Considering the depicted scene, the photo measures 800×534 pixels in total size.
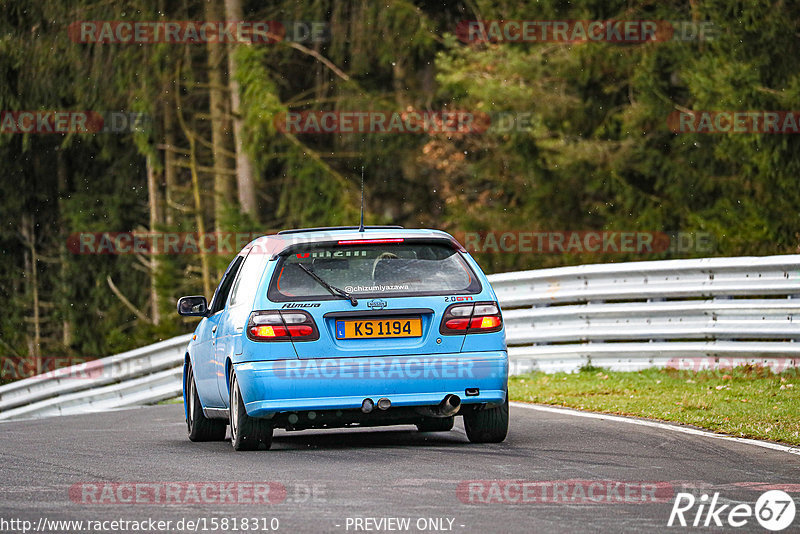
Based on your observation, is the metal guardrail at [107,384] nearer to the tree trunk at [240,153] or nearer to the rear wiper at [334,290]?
the rear wiper at [334,290]

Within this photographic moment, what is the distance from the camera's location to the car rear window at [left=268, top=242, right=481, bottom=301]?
947 centimetres

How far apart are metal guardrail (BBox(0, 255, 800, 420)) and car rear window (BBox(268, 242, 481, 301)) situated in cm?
509

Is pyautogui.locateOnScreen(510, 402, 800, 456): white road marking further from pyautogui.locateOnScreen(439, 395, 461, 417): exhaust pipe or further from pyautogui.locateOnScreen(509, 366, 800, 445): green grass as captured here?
pyautogui.locateOnScreen(439, 395, 461, 417): exhaust pipe

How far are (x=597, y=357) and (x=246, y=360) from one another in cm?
723

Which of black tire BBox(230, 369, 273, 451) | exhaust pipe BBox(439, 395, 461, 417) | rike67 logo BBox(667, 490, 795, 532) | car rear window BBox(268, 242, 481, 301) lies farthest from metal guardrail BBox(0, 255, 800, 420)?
rike67 logo BBox(667, 490, 795, 532)

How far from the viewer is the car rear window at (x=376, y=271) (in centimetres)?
947

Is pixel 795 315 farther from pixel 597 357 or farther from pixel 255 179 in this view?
pixel 255 179

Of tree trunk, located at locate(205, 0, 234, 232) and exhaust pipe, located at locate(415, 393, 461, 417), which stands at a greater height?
tree trunk, located at locate(205, 0, 234, 232)

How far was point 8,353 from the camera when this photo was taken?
40.9 meters

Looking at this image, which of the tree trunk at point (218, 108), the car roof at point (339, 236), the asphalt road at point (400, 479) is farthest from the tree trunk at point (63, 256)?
the car roof at point (339, 236)

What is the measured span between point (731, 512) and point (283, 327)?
11.7ft

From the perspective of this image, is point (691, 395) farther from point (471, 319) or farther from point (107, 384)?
point (107, 384)

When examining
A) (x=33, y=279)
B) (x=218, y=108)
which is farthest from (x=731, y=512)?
(x=33, y=279)

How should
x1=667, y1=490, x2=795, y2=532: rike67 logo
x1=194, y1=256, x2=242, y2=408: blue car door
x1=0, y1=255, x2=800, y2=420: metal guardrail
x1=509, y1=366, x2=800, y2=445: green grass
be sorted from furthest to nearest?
Result: 1. x1=0, y1=255, x2=800, y2=420: metal guardrail
2. x1=509, y1=366, x2=800, y2=445: green grass
3. x1=194, y1=256, x2=242, y2=408: blue car door
4. x1=667, y1=490, x2=795, y2=532: rike67 logo
